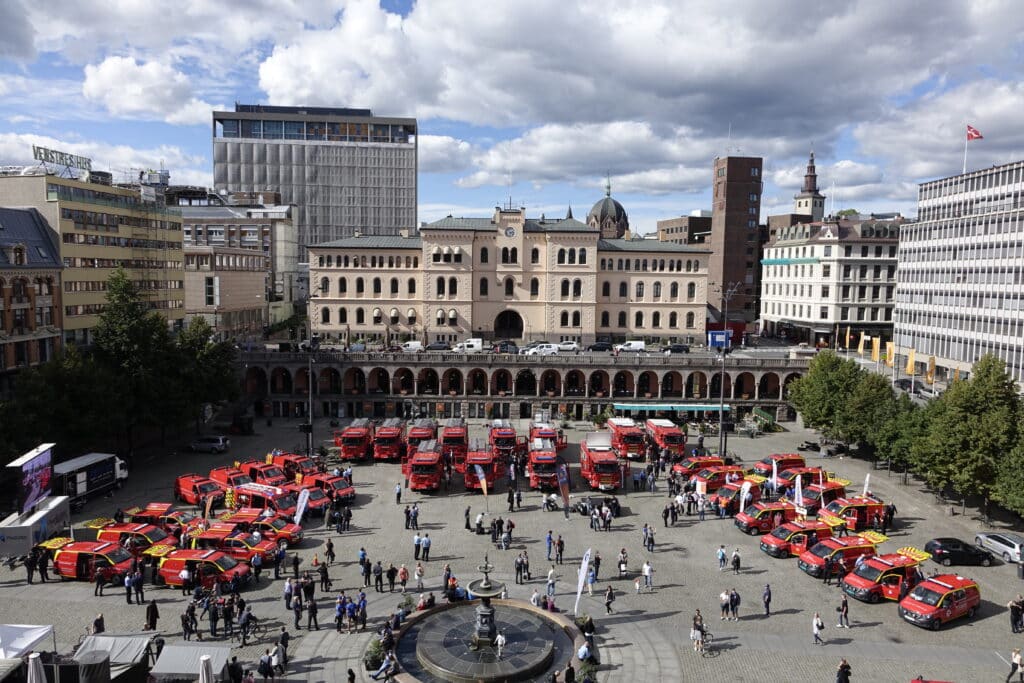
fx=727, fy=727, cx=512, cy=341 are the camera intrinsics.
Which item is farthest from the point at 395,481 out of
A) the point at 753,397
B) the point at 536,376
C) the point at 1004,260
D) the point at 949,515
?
the point at 1004,260

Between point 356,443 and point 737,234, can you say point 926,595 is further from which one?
point 737,234

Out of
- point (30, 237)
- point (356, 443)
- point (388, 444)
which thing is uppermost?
point (30, 237)

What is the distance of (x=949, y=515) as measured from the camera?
43969 millimetres

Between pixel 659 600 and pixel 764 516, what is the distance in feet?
38.7

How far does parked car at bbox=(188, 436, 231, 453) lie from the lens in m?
56.9

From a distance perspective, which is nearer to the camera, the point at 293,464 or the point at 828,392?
the point at 293,464

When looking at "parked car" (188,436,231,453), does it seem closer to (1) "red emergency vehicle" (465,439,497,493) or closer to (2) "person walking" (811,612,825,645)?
(1) "red emergency vehicle" (465,439,497,493)

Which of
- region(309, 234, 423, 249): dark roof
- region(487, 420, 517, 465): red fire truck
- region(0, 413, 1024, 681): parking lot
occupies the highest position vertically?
region(309, 234, 423, 249): dark roof

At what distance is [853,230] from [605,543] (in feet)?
240

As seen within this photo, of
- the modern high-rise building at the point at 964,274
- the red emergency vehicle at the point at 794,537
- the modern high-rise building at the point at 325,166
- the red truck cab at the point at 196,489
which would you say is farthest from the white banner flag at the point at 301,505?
the modern high-rise building at the point at 325,166

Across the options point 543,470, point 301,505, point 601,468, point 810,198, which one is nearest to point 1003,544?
point 601,468

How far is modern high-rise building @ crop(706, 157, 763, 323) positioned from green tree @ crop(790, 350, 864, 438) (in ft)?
192

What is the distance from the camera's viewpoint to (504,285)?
93.4 m

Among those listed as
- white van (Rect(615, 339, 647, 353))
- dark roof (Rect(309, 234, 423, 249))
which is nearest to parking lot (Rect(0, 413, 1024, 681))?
white van (Rect(615, 339, 647, 353))
